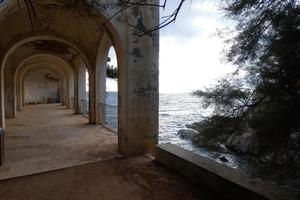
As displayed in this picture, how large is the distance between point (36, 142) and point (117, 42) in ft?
9.26

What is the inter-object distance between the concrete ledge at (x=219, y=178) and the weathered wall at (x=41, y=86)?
16.8m

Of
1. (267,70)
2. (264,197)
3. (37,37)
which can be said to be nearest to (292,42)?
(267,70)

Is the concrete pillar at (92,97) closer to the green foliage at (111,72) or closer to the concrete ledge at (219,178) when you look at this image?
the green foliage at (111,72)

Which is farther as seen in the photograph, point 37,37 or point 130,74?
point 37,37

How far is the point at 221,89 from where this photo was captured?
187cm

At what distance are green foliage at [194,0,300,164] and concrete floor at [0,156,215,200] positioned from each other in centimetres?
97

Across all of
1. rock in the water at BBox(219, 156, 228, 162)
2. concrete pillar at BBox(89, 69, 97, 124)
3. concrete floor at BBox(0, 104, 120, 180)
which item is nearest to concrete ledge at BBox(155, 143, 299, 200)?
concrete floor at BBox(0, 104, 120, 180)

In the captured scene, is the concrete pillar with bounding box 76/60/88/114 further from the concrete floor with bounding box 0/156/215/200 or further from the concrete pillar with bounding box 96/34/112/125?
the concrete floor with bounding box 0/156/215/200

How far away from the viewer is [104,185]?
255 cm

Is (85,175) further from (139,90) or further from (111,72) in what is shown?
(111,72)

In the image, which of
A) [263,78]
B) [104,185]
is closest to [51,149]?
[104,185]

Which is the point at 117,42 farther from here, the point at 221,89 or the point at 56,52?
the point at 56,52

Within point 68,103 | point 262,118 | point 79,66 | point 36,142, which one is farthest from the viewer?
point 68,103

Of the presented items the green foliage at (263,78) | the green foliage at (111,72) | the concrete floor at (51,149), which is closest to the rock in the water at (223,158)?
the concrete floor at (51,149)
